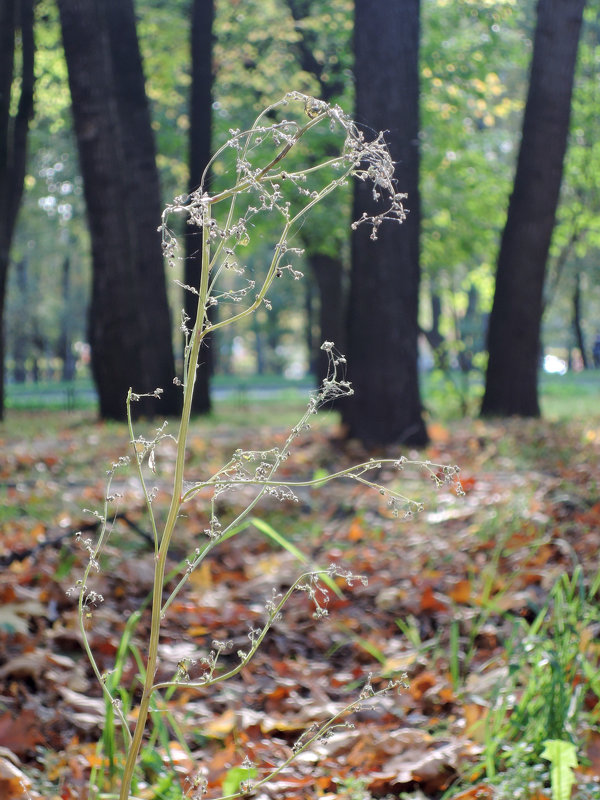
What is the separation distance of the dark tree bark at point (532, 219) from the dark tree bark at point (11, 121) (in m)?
6.92

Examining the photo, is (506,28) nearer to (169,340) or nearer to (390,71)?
(169,340)

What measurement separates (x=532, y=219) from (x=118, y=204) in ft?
15.2

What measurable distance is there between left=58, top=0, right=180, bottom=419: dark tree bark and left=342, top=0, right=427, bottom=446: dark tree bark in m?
3.16

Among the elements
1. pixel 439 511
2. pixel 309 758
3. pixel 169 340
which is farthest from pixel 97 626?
pixel 169 340

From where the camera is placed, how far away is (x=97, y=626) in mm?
3646

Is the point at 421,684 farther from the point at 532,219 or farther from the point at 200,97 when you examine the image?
the point at 200,97

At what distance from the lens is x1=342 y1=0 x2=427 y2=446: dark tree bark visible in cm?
750

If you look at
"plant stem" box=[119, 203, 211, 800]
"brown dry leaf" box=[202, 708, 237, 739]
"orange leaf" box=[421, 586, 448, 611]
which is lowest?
"brown dry leaf" box=[202, 708, 237, 739]

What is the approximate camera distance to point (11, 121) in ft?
47.0

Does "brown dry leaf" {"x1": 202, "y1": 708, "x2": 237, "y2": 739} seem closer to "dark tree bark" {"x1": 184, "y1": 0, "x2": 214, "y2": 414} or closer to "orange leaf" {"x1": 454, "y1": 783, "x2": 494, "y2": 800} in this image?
"orange leaf" {"x1": 454, "y1": 783, "x2": 494, "y2": 800}

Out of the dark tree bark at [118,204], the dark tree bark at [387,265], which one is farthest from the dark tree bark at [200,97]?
the dark tree bark at [387,265]

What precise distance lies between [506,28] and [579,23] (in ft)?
23.2

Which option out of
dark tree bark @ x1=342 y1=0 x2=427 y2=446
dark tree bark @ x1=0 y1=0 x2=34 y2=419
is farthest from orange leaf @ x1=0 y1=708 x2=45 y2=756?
dark tree bark @ x1=0 y1=0 x2=34 y2=419

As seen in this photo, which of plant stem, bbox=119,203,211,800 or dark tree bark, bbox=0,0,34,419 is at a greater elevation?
dark tree bark, bbox=0,0,34,419
